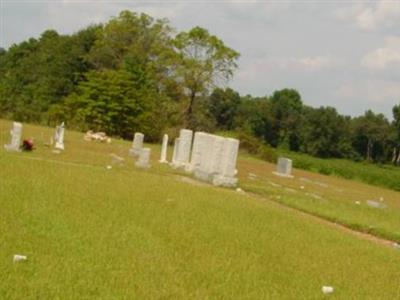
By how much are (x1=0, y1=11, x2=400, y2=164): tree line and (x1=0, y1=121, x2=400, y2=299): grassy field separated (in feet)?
113

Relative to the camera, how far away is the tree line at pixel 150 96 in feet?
170

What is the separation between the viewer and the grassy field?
8.62 metres

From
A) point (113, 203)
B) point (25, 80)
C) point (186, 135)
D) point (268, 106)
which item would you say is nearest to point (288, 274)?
point (113, 203)

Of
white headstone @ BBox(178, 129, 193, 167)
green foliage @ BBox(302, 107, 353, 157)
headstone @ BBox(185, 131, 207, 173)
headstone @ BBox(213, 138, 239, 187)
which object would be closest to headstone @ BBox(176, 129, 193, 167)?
white headstone @ BBox(178, 129, 193, 167)

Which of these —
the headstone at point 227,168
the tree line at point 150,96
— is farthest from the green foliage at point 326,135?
the headstone at point 227,168

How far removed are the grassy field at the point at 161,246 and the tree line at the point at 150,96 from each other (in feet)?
113

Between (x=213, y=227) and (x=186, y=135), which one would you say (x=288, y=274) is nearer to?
(x=213, y=227)

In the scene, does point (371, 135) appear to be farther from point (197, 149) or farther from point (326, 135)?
point (197, 149)

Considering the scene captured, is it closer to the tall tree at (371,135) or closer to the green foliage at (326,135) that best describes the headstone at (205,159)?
the green foliage at (326,135)

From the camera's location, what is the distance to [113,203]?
44.5 ft

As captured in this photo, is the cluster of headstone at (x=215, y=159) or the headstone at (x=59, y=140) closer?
the cluster of headstone at (x=215, y=159)

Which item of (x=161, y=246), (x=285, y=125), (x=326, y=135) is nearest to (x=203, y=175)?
(x=161, y=246)

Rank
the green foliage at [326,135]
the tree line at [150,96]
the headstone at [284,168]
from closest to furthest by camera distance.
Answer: the headstone at [284,168]
the tree line at [150,96]
the green foliage at [326,135]

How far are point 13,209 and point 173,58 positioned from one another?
46825 mm
